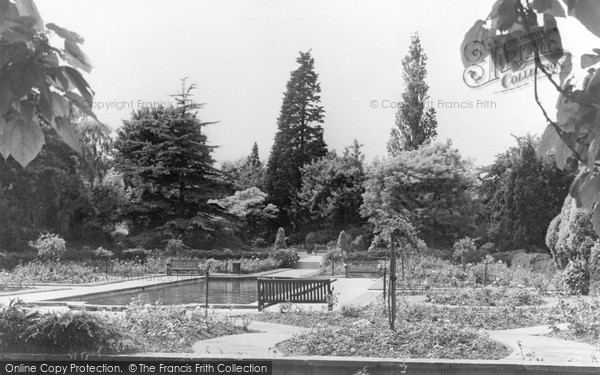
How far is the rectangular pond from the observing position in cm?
1676

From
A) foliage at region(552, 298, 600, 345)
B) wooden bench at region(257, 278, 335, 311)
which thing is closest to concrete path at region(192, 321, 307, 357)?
wooden bench at region(257, 278, 335, 311)

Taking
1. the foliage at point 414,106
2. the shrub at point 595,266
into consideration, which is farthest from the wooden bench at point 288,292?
the foliage at point 414,106

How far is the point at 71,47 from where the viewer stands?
1.42m

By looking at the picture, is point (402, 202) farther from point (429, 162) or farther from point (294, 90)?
point (294, 90)

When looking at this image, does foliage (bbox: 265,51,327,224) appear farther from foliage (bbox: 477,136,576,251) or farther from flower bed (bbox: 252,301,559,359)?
flower bed (bbox: 252,301,559,359)

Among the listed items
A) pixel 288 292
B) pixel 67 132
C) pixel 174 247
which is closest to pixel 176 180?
pixel 174 247

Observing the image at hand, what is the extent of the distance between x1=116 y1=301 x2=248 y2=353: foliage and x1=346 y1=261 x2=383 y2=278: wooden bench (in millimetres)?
14960

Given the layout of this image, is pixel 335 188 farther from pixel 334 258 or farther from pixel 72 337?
pixel 72 337

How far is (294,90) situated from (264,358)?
4944 cm

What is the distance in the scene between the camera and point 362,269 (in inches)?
1047

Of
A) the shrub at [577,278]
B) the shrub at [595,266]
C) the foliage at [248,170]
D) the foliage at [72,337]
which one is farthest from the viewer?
the foliage at [248,170]

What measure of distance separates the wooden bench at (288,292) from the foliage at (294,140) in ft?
126

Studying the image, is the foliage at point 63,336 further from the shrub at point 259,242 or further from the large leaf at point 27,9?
the shrub at point 259,242

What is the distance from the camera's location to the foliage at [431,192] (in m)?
35.3
